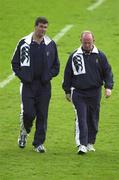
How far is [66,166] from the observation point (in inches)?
542

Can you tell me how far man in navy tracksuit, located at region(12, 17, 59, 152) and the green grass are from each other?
739mm

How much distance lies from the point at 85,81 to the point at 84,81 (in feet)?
0.06

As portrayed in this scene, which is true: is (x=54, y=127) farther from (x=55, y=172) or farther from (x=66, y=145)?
(x=55, y=172)

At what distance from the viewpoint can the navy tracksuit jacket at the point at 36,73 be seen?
14305 mm

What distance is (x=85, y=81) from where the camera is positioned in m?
14.5

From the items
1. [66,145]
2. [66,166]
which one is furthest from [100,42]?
[66,166]

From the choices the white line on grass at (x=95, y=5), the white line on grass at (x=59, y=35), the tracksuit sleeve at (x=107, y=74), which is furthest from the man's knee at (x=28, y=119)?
the white line on grass at (x=95, y=5)

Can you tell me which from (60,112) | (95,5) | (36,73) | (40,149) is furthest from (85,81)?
(95,5)

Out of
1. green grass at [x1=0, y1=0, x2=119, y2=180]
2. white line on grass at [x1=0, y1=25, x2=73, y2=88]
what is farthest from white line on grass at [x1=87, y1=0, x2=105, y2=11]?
white line on grass at [x1=0, y1=25, x2=73, y2=88]

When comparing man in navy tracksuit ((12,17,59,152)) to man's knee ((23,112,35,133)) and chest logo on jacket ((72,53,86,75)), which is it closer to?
man's knee ((23,112,35,133))

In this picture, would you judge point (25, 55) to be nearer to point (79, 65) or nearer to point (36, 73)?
point (36, 73)

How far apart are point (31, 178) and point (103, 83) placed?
8.49 ft

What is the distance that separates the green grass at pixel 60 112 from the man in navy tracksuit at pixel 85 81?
0.56 metres

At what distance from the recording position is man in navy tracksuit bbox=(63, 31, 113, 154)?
47.4 ft
